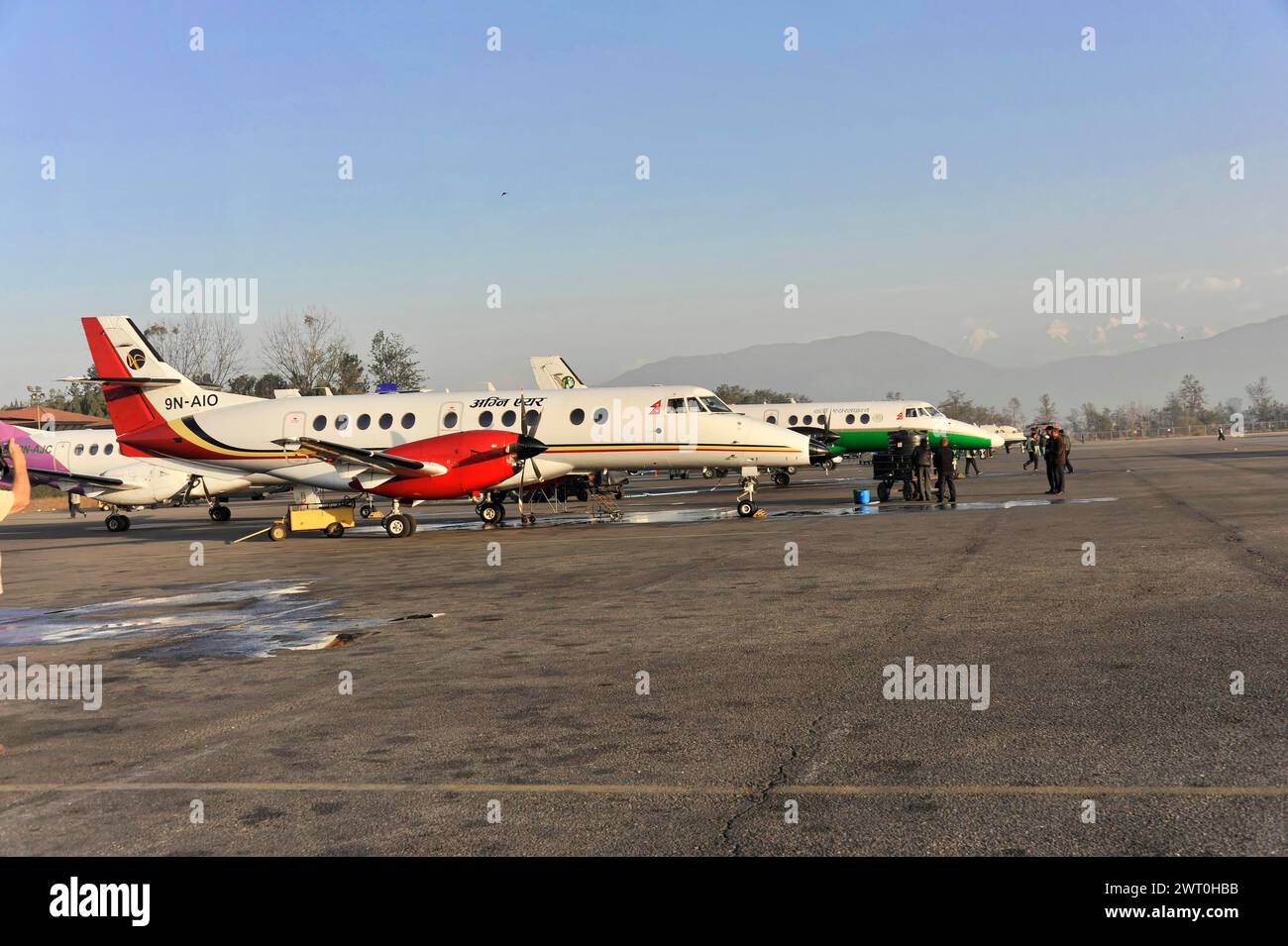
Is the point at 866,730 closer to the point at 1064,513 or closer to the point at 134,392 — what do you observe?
the point at 1064,513

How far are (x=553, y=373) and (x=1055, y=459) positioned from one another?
2486cm

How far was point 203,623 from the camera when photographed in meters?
13.5

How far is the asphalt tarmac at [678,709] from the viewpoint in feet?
17.7

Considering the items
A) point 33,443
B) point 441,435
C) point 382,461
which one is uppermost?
point 33,443

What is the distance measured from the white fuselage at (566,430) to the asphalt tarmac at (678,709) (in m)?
10.0

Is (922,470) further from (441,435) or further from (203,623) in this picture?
(203,623)

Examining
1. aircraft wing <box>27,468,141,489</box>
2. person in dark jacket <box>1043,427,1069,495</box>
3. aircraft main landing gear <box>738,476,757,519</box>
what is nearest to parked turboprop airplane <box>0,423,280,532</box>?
aircraft wing <box>27,468,141,489</box>

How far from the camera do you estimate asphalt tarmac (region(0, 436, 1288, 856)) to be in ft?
17.7

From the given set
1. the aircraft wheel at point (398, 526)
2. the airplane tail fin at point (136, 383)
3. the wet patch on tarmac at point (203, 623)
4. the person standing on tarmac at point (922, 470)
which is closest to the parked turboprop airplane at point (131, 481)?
the airplane tail fin at point (136, 383)

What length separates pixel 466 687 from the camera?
8.98 meters

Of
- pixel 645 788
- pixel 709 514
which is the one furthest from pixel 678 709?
pixel 709 514

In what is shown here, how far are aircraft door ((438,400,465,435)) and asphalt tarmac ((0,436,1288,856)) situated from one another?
1100 cm

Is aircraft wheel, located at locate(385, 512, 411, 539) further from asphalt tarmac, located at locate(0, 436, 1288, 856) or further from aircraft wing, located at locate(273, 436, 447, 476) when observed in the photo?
asphalt tarmac, located at locate(0, 436, 1288, 856)
